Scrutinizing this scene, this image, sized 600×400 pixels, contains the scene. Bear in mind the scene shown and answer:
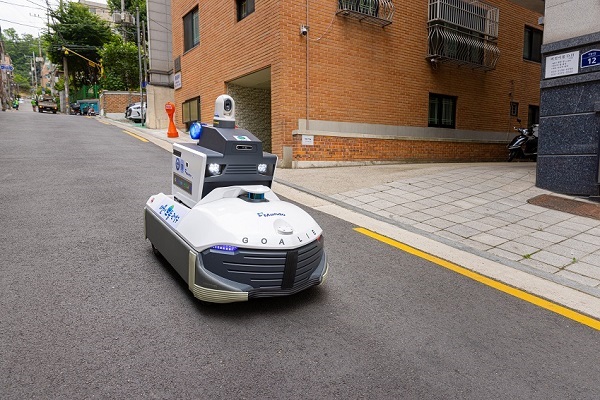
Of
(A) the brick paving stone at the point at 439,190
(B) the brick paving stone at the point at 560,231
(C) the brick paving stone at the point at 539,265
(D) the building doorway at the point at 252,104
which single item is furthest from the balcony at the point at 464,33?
(C) the brick paving stone at the point at 539,265

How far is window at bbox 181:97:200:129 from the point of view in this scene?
15508mm

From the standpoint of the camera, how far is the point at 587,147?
277 inches

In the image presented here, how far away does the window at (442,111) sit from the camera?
13609mm

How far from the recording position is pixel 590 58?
7.00m

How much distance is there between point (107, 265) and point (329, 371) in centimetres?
232

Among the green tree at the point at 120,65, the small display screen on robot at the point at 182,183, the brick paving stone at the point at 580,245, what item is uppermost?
the green tree at the point at 120,65

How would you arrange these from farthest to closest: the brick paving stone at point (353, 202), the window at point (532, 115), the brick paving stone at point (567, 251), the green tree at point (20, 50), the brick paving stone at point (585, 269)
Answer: the green tree at point (20, 50) → the window at point (532, 115) → the brick paving stone at point (353, 202) → the brick paving stone at point (567, 251) → the brick paving stone at point (585, 269)

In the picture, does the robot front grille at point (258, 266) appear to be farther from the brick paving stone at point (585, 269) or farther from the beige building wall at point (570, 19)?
the beige building wall at point (570, 19)

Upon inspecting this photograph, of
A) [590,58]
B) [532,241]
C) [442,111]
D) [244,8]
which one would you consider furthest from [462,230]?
[244,8]

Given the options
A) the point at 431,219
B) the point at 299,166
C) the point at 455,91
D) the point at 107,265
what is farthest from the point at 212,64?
the point at 107,265

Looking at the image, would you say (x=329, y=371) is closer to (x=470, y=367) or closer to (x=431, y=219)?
(x=470, y=367)

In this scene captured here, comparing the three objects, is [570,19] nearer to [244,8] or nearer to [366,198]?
[366,198]

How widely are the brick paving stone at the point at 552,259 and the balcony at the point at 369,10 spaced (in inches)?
323

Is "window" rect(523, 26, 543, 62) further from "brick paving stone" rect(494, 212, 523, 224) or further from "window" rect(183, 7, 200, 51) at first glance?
"brick paving stone" rect(494, 212, 523, 224)
